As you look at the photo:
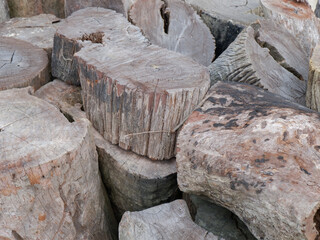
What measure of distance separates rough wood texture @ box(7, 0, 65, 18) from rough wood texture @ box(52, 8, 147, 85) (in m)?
Answer: 1.04

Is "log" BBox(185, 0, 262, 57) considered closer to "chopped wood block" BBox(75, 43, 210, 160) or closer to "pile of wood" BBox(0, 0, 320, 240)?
"pile of wood" BBox(0, 0, 320, 240)

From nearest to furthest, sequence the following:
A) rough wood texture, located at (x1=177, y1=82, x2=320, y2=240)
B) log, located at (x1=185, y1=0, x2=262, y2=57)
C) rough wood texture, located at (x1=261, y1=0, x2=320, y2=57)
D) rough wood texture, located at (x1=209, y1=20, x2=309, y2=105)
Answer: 1. rough wood texture, located at (x1=177, y1=82, x2=320, y2=240)
2. rough wood texture, located at (x1=209, y1=20, x2=309, y2=105)
3. rough wood texture, located at (x1=261, y1=0, x2=320, y2=57)
4. log, located at (x1=185, y1=0, x2=262, y2=57)

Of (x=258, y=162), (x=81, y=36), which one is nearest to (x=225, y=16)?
(x=81, y=36)

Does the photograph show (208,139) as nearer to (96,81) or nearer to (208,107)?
(208,107)

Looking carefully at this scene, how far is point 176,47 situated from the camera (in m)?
2.68

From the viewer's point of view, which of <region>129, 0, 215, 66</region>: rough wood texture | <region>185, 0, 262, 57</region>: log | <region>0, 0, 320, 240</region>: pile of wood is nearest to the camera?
<region>0, 0, 320, 240</region>: pile of wood

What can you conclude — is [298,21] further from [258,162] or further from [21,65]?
[21,65]

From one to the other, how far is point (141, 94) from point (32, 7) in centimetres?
206

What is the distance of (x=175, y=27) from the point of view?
2744mm

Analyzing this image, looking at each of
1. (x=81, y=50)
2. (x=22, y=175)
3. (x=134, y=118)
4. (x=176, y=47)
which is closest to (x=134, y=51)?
(x=81, y=50)

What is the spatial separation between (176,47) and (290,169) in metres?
1.49

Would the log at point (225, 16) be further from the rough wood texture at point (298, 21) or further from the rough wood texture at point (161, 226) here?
the rough wood texture at point (161, 226)

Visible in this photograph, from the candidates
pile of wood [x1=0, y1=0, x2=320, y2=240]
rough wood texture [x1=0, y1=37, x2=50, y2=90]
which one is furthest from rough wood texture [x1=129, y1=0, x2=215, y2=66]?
rough wood texture [x1=0, y1=37, x2=50, y2=90]

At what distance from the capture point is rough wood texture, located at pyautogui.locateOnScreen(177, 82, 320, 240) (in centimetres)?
136
